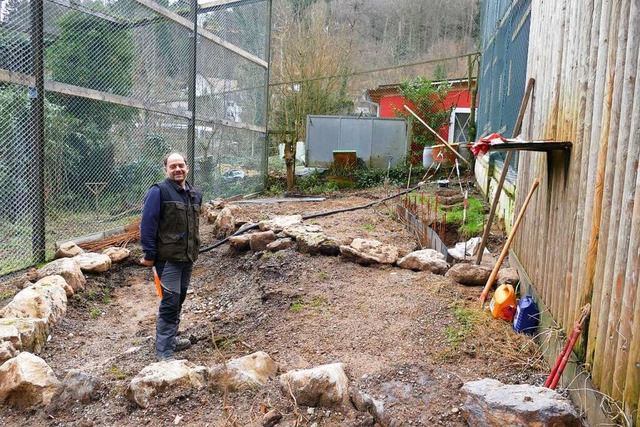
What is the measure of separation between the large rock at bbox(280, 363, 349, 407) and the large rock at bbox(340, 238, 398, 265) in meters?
2.70

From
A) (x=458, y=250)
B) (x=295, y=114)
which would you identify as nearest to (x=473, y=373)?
(x=458, y=250)

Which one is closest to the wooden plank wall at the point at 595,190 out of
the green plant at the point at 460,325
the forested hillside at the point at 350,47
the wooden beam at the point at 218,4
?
the green plant at the point at 460,325

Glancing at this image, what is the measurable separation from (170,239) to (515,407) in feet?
8.95

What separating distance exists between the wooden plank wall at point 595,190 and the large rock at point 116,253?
4364mm

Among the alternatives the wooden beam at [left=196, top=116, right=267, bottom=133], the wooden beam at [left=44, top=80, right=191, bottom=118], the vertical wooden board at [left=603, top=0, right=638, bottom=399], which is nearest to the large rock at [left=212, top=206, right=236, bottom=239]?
the wooden beam at [left=44, top=80, right=191, bottom=118]

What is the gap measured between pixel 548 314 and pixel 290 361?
1.67 m

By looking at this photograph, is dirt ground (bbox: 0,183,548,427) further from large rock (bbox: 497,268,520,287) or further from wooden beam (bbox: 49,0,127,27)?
wooden beam (bbox: 49,0,127,27)

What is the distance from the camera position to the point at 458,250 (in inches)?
244

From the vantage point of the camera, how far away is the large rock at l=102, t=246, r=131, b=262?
6133mm

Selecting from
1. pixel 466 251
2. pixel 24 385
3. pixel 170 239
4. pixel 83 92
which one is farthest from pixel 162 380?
pixel 83 92

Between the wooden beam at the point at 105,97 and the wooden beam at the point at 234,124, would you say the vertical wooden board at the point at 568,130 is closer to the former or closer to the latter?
the wooden beam at the point at 105,97

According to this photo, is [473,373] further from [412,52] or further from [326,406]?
[412,52]

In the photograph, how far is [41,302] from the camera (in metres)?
4.33

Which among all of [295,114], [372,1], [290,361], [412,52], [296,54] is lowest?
[290,361]
